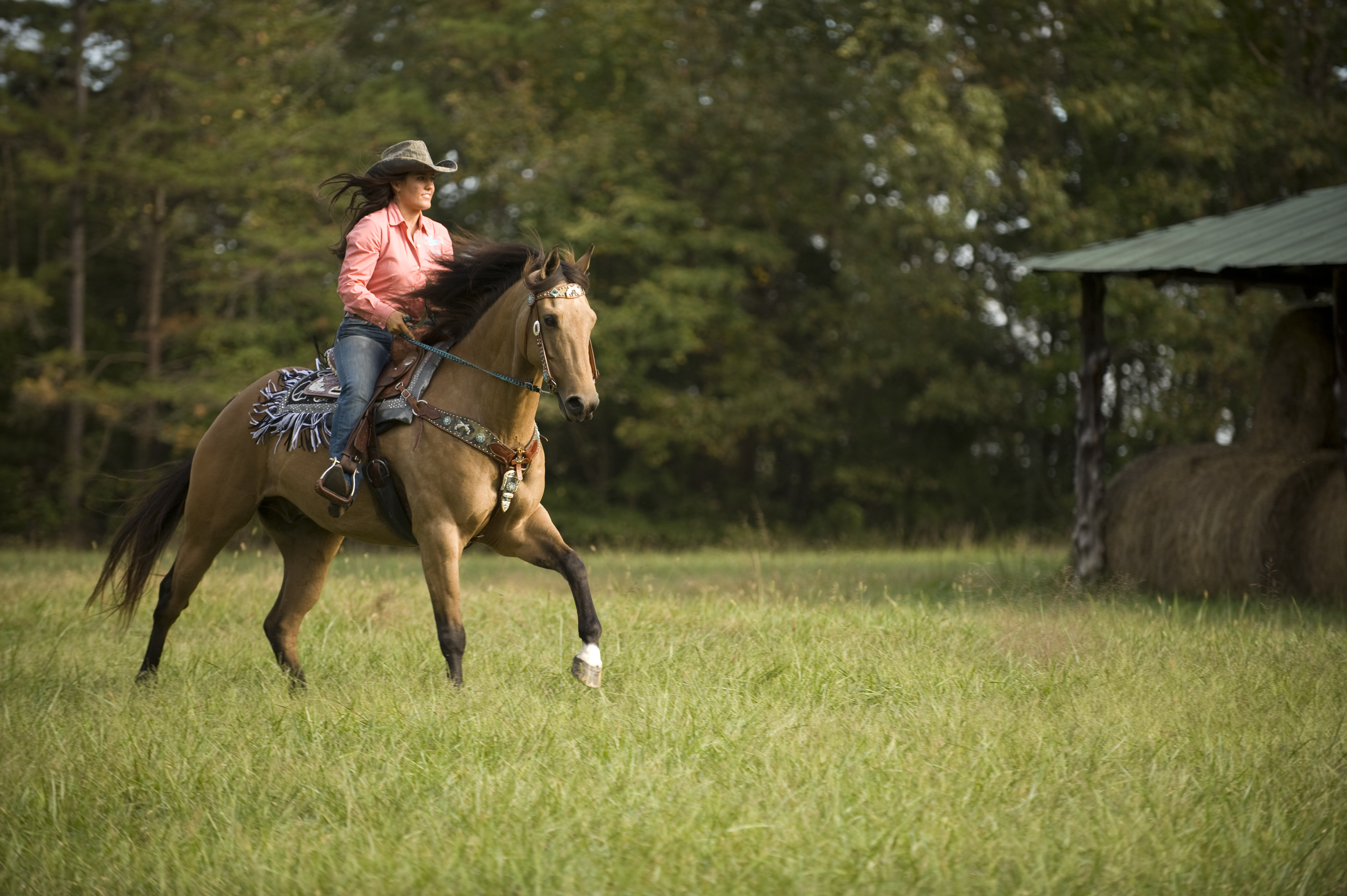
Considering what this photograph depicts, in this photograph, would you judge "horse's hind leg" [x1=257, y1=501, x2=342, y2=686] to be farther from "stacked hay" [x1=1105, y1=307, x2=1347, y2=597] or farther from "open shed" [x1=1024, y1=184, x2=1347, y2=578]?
"open shed" [x1=1024, y1=184, x2=1347, y2=578]

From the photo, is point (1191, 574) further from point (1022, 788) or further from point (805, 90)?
point (805, 90)

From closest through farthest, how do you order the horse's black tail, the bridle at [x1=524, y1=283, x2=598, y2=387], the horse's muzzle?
the horse's muzzle
the bridle at [x1=524, y1=283, x2=598, y2=387]
the horse's black tail

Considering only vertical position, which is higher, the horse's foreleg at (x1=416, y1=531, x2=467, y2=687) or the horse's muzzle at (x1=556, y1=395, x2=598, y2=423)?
the horse's muzzle at (x1=556, y1=395, x2=598, y2=423)

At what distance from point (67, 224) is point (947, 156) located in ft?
60.4

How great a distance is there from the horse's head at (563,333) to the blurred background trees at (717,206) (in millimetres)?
14428

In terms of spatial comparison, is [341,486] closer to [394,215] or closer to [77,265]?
[394,215]

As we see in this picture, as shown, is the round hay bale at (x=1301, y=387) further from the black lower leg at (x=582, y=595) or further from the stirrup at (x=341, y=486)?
the stirrup at (x=341, y=486)

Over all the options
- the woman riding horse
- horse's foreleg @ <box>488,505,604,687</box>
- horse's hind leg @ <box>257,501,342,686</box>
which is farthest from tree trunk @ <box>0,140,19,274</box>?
horse's foreleg @ <box>488,505,604,687</box>

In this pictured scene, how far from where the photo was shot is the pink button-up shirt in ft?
20.9

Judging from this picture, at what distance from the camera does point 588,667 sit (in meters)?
5.99

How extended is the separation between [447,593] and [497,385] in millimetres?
1109

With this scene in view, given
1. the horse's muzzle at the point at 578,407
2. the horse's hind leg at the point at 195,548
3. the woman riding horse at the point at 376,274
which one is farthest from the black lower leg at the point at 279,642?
the horse's muzzle at the point at 578,407

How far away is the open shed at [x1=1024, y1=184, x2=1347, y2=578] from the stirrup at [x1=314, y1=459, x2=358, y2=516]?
23.8 feet

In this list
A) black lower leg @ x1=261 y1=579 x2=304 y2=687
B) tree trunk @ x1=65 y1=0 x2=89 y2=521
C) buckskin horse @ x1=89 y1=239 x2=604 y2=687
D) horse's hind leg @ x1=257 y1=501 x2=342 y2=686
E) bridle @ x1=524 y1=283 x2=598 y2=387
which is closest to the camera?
bridle @ x1=524 y1=283 x2=598 y2=387
